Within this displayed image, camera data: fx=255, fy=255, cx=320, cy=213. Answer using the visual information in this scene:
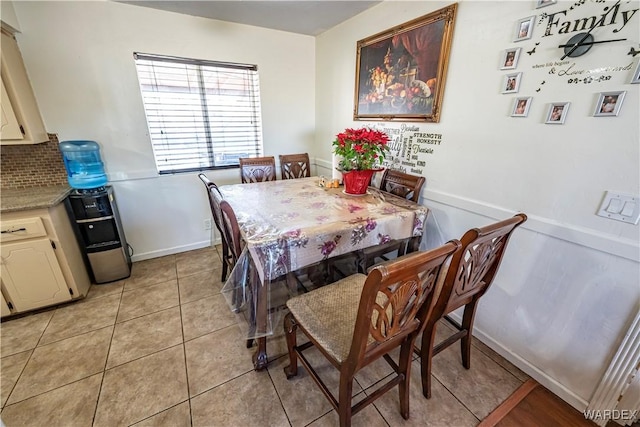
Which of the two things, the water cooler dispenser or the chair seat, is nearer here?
the chair seat

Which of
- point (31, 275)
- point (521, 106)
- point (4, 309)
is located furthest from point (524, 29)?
point (4, 309)

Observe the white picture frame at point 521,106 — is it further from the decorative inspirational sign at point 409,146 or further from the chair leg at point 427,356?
the chair leg at point 427,356

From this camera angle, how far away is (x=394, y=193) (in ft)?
6.95

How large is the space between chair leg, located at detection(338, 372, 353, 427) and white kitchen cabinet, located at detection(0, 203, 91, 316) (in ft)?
7.25

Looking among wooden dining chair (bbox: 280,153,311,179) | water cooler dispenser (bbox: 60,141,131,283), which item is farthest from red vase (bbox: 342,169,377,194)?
water cooler dispenser (bbox: 60,141,131,283)

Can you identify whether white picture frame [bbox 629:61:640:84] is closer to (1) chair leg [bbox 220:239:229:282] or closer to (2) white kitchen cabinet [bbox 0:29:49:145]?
(1) chair leg [bbox 220:239:229:282]

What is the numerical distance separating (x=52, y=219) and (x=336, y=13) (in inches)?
110

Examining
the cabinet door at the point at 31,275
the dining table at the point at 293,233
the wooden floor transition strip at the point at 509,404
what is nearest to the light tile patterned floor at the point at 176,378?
the wooden floor transition strip at the point at 509,404

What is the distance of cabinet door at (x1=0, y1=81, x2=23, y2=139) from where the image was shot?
1.75 meters

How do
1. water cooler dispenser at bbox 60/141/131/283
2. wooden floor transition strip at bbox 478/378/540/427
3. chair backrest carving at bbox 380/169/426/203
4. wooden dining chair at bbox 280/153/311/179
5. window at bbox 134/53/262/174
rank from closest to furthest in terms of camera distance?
wooden floor transition strip at bbox 478/378/540/427
chair backrest carving at bbox 380/169/426/203
water cooler dispenser at bbox 60/141/131/283
window at bbox 134/53/262/174
wooden dining chair at bbox 280/153/311/179

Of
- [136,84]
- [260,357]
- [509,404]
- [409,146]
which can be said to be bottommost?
[509,404]

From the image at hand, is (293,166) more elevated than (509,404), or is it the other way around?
(293,166)

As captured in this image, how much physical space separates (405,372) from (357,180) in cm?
126

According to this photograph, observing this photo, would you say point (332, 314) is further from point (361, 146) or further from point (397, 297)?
point (361, 146)
